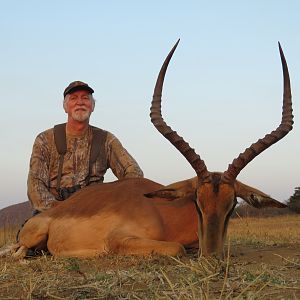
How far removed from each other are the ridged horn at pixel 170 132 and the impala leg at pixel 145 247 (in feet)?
2.35

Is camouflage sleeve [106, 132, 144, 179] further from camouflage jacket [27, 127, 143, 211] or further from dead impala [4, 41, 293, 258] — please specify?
dead impala [4, 41, 293, 258]

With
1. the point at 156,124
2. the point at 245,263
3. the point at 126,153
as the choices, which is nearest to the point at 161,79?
the point at 156,124

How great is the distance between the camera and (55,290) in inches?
136

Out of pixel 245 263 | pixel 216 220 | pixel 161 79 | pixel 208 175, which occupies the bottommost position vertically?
pixel 245 263

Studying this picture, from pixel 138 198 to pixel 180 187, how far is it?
24.9 inches

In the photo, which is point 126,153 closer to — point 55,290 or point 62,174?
point 62,174

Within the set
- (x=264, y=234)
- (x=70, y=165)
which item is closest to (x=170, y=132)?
(x=70, y=165)

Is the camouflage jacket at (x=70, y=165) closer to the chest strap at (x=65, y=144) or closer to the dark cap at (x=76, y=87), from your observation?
the chest strap at (x=65, y=144)

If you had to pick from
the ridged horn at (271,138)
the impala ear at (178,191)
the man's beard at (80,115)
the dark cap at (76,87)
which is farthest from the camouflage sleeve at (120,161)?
the ridged horn at (271,138)

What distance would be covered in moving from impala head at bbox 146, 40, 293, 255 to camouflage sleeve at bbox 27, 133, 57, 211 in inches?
94.6

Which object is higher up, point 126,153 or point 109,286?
point 126,153

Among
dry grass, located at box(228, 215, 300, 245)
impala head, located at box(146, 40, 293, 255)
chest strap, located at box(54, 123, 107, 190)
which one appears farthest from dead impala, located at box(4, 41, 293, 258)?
chest strap, located at box(54, 123, 107, 190)

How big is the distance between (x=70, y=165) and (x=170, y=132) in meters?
2.82

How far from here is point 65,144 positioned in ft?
27.8
